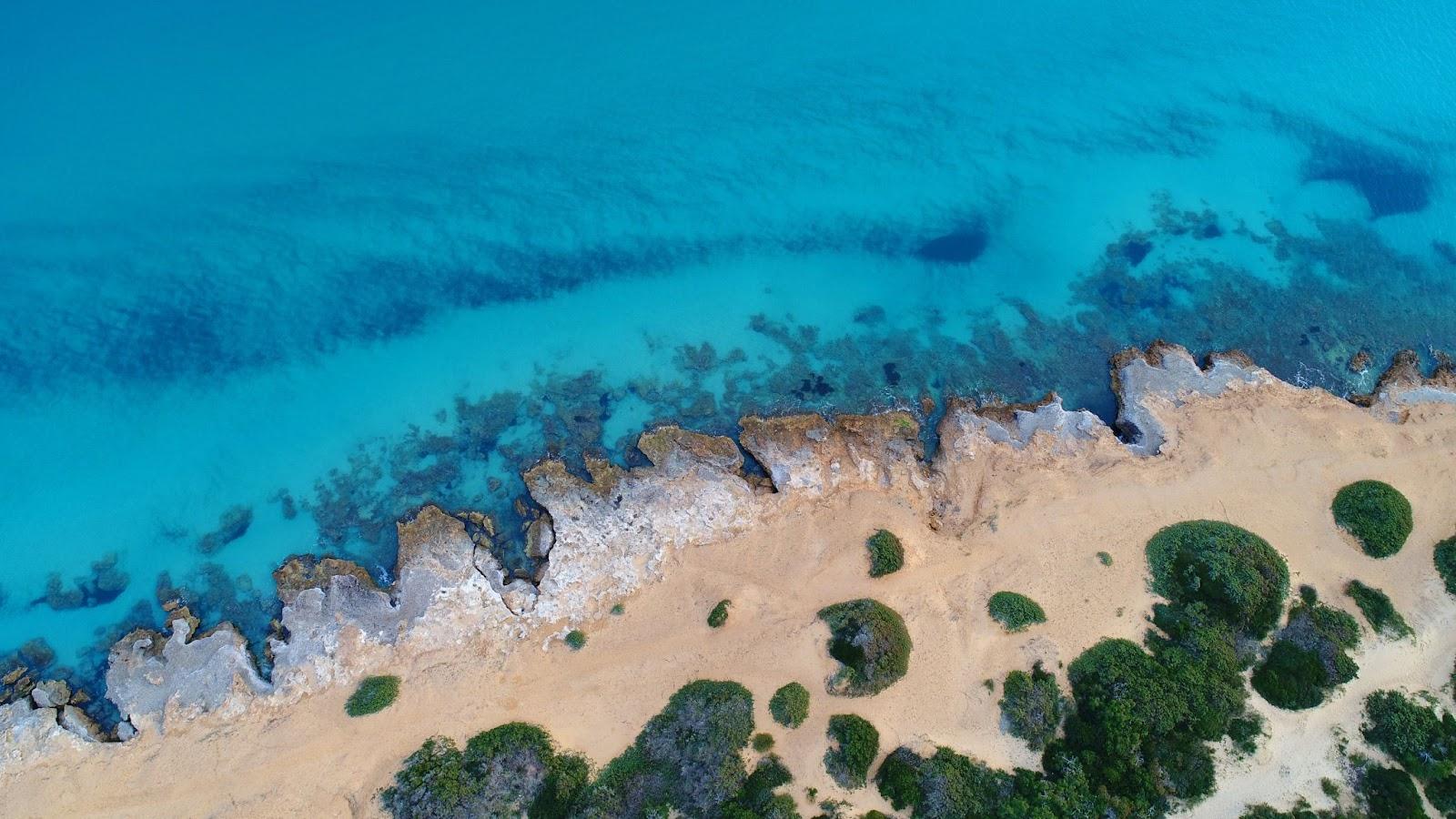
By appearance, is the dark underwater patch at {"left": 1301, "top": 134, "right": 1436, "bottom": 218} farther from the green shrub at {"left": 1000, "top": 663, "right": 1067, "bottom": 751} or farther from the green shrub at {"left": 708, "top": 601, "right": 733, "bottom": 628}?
the green shrub at {"left": 708, "top": 601, "right": 733, "bottom": 628}

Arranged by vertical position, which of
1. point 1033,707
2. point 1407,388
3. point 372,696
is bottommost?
point 1033,707

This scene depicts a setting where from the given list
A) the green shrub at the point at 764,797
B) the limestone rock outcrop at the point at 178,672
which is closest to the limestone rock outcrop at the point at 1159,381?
the green shrub at the point at 764,797

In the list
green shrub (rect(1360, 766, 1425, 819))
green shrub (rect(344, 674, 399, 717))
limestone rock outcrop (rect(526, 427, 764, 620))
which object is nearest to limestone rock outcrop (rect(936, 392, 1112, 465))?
limestone rock outcrop (rect(526, 427, 764, 620))

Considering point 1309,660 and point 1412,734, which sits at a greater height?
point 1309,660

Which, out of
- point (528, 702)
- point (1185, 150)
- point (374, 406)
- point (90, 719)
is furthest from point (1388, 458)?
point (90, 719)

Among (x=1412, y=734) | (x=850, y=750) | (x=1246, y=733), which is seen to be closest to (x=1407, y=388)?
(x=1412, y=734)

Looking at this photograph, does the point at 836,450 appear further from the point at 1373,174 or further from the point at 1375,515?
the point at 1373,174
